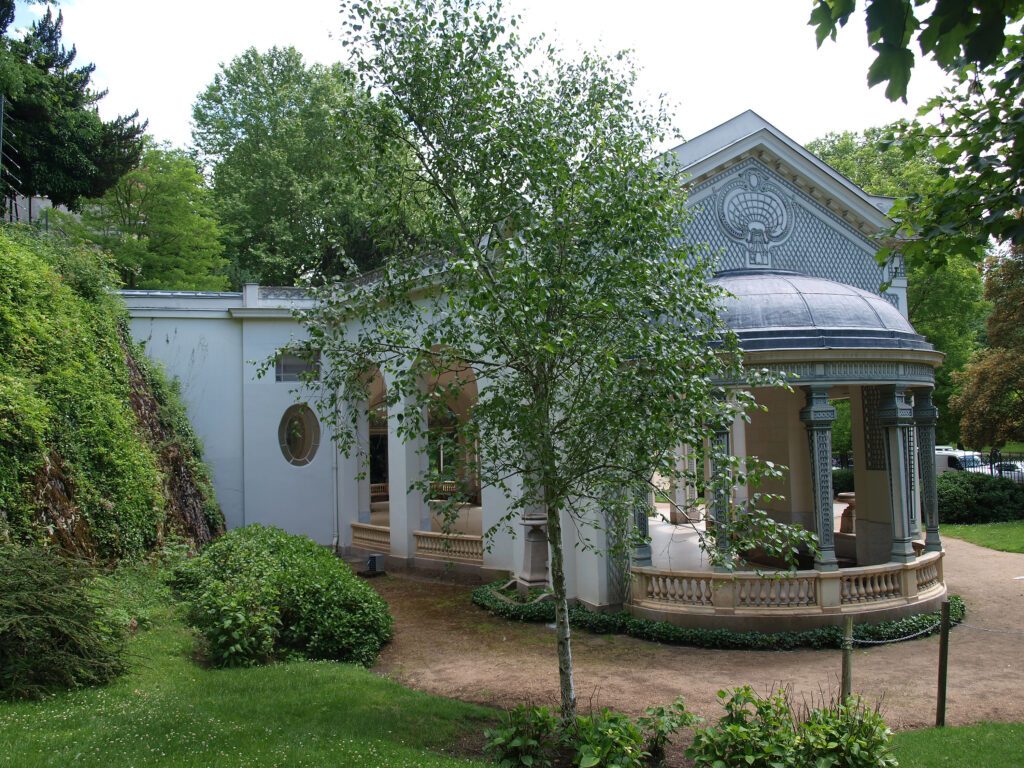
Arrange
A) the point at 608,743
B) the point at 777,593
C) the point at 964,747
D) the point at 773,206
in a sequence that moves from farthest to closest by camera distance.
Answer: the point at 773,206 → the point at 777,593 → the point at 964,747 → the point at 608,743

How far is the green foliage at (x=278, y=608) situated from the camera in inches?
370

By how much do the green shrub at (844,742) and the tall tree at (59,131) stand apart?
21.6 meters

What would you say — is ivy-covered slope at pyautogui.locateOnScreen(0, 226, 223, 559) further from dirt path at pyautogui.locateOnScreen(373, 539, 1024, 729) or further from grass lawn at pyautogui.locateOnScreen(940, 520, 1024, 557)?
grass lawn at pyautogui.locateOnScreen(940, 520, 1024, 557)

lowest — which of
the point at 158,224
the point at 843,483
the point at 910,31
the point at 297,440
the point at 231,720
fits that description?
the point at 231,720

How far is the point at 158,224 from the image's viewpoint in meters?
28.2

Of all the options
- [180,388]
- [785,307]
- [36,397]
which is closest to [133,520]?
[36,397]

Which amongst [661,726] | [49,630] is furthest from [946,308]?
[49,630]

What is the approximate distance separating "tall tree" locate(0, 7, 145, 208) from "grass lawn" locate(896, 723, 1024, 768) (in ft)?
73.2

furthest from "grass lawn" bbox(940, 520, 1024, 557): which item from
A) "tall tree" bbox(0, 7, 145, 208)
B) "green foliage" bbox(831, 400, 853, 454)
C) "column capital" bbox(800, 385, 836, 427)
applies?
"tall tree" bbox(0, 7, 145, 208)

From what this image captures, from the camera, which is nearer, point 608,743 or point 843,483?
point 608,743

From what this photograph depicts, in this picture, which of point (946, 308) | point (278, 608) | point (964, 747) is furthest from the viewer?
point (946, 308)

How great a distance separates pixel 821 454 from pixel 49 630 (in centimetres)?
1113

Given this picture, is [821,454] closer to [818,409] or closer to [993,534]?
[818,409]

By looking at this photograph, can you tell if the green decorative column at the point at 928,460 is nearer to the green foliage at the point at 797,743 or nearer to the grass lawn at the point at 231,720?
the green foliage at the point at 797,743
